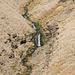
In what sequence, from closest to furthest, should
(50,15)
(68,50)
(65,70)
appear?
1. (65,70)
2. (68,50)
3. (50,15)

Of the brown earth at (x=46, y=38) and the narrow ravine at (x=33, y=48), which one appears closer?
the brown earth at (x=46, y=38)

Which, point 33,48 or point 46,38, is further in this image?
point 46,38

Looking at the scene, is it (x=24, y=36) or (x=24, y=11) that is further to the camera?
(x=24, y=11)

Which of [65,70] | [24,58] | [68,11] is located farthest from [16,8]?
[65,70]

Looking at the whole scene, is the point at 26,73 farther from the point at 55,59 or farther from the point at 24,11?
the point at 24,11

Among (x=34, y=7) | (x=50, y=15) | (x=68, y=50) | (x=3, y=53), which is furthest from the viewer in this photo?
(x=34, y=7)

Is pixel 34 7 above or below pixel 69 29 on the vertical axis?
above

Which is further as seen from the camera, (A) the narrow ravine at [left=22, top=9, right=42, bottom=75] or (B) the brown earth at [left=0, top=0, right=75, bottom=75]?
(A) the narrow ravine at [left=22, top=9, right=42, bottom=75]

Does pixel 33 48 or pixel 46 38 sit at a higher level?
pixel 46 38

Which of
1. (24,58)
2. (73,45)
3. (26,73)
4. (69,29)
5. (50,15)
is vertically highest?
(50,15)
